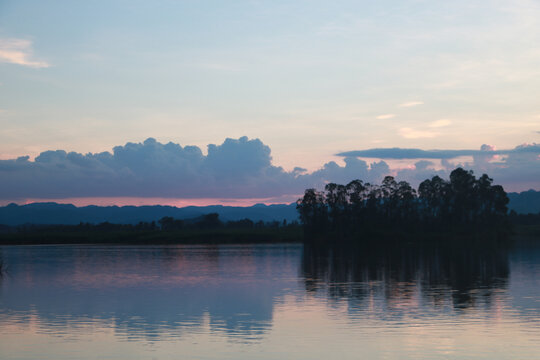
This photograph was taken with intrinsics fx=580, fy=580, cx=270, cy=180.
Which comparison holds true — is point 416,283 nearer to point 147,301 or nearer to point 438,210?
point 147,301

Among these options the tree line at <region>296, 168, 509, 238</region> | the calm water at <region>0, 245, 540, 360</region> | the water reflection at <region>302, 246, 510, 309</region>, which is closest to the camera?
the calm water at <region>0, 245, 540, 360</region>

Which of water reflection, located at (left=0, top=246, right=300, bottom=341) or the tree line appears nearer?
water reflection, located at (left=0, top=246, right=300, bottom=341)

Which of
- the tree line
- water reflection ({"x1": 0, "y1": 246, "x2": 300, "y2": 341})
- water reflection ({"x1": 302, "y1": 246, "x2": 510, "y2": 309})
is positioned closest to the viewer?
water reflection ({"x1": 0, "y1": 246, "x2": 300, "y2": 341})

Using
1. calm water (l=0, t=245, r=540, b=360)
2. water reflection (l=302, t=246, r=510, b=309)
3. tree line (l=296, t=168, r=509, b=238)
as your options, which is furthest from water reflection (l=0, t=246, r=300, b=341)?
tree line (l=296, t=168, r=509, b=238)

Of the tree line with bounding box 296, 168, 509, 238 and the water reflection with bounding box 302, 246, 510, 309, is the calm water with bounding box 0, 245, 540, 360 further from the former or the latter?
the tree line with bounding box 296, 168, 509, 238

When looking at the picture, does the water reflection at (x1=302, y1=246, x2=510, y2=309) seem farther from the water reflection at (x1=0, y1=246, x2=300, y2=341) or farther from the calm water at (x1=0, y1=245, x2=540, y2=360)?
the water reflection at (x1=0, y1=246, x2=300, y2=341)

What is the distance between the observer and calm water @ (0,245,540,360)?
2658 centimetres

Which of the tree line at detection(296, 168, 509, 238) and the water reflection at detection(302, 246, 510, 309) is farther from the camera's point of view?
the tree line at detection(296, 168, 509, 238)

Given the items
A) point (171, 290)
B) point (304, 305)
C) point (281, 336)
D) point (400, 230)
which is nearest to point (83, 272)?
point (171, 290)

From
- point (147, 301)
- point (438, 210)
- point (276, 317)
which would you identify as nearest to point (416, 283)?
point (276, 317)

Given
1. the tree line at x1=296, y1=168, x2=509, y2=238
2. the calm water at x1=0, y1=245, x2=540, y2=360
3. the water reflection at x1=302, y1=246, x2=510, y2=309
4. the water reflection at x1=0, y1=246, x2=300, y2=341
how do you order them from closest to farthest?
the calm water at x1=0, y1=245, x2=540, y2=360
the water reflection at x1=0, y1=246, x2=300, y2=341
the water reflection at x1=302, y1=246, x2=510, y2=309
the tree line at x1=296, y1=168, x2=509, y2=238

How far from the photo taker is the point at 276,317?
35.7 metres

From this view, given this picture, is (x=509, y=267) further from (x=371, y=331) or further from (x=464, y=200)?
(x=464, y=200)

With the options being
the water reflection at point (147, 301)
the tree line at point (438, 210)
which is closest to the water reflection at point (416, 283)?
the water reflection at point (147, 301)
